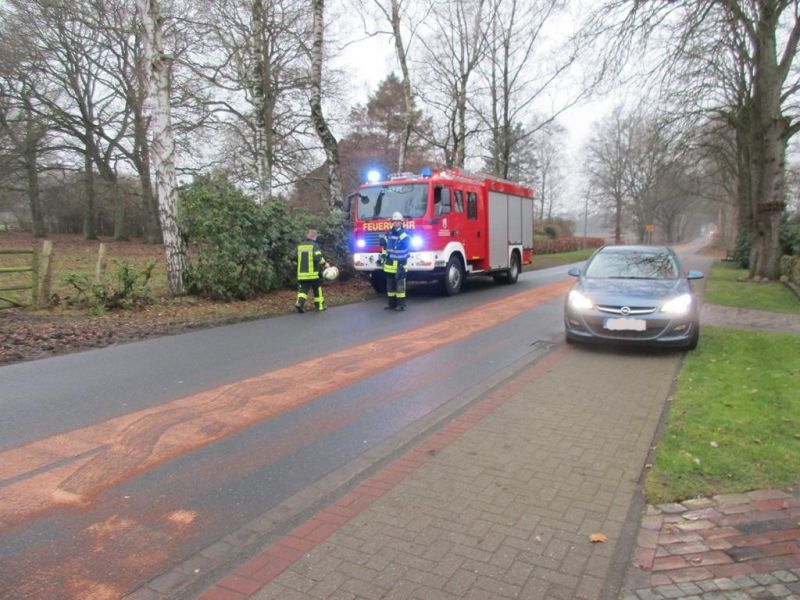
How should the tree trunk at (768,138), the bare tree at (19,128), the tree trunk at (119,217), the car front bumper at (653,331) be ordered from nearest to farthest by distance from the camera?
the car front bumper at (653,331)
the tree trunk at (768,138)
the bare tree at (19,128)
the tree trunk at (119,217)

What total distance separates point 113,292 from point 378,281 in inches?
262

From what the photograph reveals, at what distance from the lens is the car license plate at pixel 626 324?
7617 millimetres

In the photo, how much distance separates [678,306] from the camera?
7.67 meters

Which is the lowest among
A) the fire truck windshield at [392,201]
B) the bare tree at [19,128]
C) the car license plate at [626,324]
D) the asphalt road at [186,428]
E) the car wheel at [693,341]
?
the asphalt road at [186,428]

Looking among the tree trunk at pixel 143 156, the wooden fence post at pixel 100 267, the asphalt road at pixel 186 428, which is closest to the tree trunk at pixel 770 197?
the asphalt road at pixel 186 428

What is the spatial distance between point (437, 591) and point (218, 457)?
2345 mm

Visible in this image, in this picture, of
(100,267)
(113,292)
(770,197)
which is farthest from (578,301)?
(770,197)

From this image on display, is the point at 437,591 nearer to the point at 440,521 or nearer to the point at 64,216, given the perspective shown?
the point at 440,521

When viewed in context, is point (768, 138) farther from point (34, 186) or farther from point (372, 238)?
point (34, 186)

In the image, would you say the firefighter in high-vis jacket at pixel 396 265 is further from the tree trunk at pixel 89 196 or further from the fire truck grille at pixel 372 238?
the tree trunk at pixel 89 196

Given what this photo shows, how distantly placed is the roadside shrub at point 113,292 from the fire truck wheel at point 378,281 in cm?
585

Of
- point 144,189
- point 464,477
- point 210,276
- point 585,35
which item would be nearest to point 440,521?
point 464,477

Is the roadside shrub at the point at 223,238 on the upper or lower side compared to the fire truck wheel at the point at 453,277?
upper

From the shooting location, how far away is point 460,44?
26.2 m
